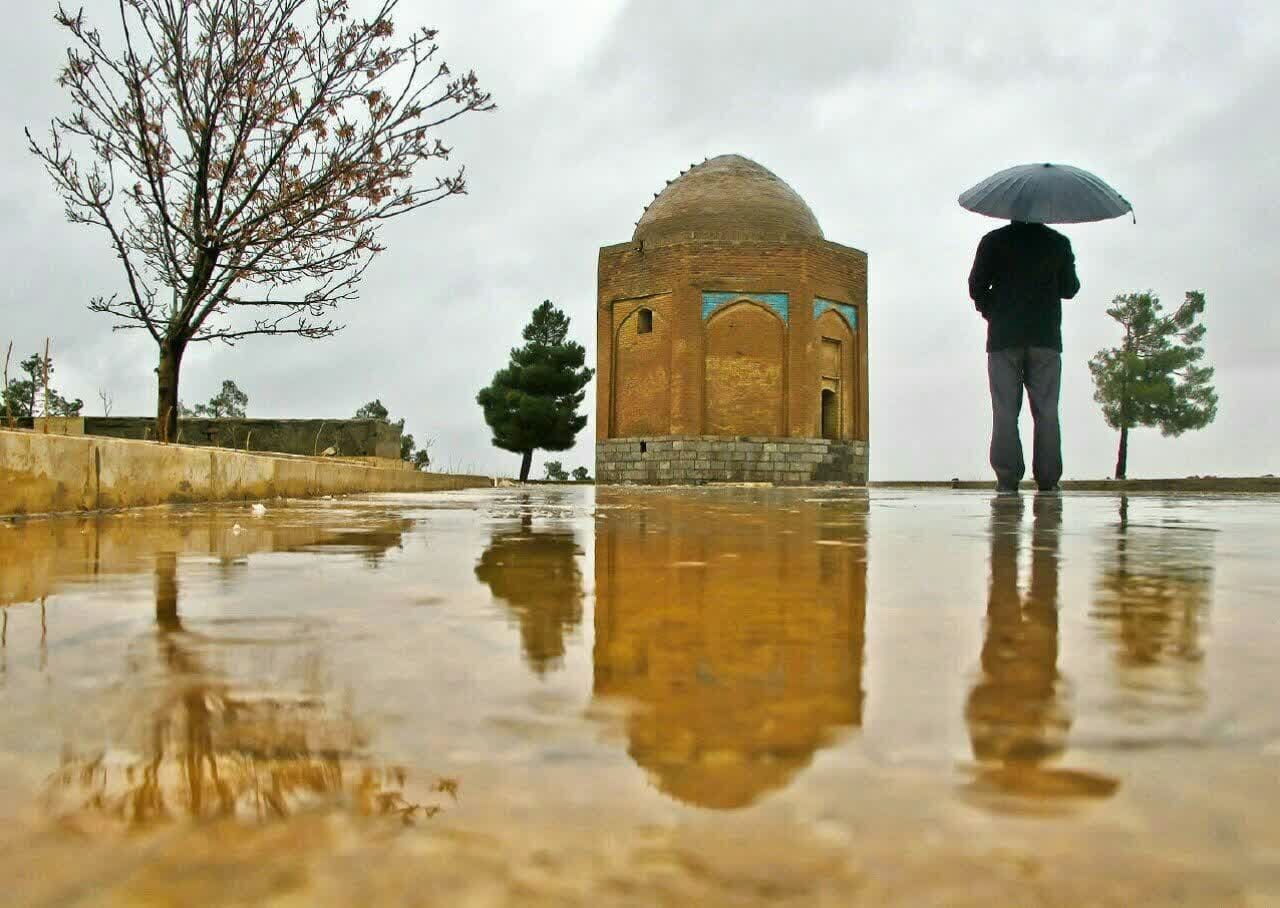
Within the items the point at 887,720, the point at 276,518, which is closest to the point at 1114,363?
the point at 276,518

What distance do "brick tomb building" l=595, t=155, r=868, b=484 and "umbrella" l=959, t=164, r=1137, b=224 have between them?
17.3 m

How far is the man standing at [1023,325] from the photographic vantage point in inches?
284

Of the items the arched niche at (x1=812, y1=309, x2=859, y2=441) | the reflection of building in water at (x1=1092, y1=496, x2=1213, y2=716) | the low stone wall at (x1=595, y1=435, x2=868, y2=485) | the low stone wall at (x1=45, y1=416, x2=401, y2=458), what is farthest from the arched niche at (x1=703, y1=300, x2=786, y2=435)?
the reflection of building in water at (x1=1092, y1=496, x2=1213, y2=716)

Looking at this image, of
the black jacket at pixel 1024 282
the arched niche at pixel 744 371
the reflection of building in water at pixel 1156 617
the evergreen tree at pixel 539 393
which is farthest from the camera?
the evergreen tree at pixel 539 393

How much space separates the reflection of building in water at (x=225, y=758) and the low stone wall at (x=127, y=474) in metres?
3.09

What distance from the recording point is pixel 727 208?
26.4m

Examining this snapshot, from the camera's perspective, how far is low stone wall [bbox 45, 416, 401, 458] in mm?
12805

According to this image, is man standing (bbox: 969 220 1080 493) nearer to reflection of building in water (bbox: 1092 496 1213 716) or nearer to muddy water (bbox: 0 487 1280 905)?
reflection of building in water (bbox: 1092 496 1213 716)

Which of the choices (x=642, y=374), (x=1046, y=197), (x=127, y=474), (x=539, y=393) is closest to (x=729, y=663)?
(x=127, y=474)

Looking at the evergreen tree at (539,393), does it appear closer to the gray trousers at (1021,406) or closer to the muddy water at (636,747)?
the gray trousers at (1021,406)

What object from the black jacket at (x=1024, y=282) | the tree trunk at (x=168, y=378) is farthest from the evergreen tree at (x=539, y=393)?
the black jacket at (x=1024, y=282)

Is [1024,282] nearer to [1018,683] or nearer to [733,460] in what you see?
[1018,683]

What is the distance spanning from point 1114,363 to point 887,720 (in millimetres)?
34275

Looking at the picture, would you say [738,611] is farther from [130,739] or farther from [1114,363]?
[1114,363]
